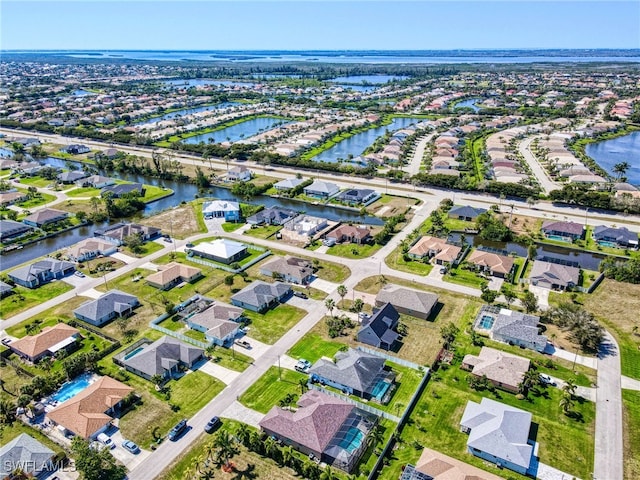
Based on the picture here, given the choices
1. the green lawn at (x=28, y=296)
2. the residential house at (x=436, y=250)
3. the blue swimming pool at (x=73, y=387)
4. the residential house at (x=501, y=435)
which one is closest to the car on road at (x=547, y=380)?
the residential house at (x=501, y=435)

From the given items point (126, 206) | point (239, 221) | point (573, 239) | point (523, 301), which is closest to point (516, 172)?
point (573, 239)

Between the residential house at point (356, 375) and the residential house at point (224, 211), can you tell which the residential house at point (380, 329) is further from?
the residential house at point (224, 211)

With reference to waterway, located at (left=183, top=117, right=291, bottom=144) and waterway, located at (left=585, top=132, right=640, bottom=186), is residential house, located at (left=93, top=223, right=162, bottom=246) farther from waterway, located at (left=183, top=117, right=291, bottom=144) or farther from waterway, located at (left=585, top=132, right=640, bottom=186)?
waterway, located at (left=585, top=132, right=640, bottom=186)

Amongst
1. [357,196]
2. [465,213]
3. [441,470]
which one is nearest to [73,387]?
[441,470]

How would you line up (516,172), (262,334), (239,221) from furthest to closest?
1. (516,172)
2. (239,221)
3. (262,334)

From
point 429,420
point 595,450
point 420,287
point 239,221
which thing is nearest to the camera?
point 595,450

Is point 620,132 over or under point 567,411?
over

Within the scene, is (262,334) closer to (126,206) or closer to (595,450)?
(595,450)
